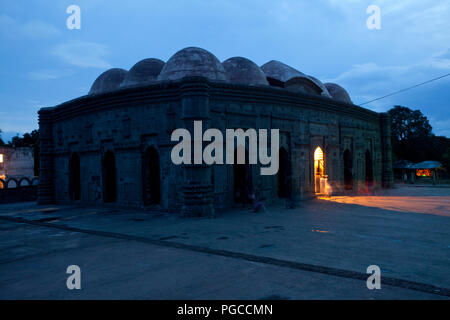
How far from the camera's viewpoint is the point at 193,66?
569 inches

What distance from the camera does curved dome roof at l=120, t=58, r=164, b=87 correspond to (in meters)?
16.0

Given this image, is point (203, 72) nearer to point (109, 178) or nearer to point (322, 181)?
point (109, 178)

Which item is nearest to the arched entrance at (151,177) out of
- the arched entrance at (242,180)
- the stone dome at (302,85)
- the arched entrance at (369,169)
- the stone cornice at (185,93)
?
the stone cornice at (185,93)

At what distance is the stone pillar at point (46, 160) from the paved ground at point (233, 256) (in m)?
7.10

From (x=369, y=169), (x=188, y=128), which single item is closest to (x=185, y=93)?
(x=188, y=128)

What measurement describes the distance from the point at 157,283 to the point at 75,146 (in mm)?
13175

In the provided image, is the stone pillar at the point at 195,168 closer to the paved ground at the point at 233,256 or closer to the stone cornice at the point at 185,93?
the stone cornice at the point at 185,93

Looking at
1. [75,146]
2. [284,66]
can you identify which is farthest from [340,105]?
[75,146]

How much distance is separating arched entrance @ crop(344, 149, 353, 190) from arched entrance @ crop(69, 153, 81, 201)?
14.6 meters

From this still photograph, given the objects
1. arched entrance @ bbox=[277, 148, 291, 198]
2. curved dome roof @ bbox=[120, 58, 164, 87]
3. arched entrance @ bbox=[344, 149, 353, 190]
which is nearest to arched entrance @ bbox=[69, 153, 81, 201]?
curved dome roof @ bbox=[120, 58, 164, 87]

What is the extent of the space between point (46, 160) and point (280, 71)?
14.0 metres

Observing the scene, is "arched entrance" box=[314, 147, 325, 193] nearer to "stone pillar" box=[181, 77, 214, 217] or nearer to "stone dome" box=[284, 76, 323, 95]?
"stone dome" box=[284, 76, 323, 95]
